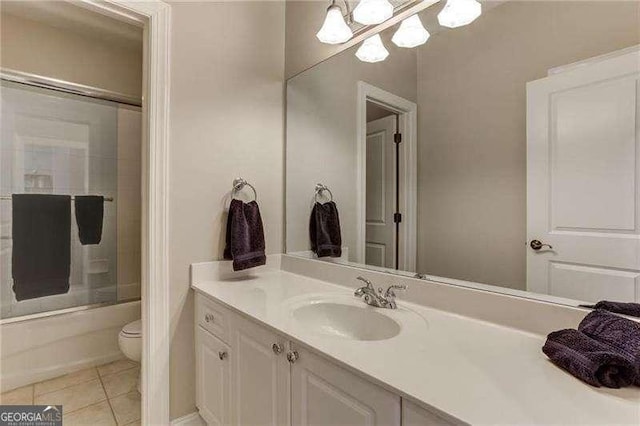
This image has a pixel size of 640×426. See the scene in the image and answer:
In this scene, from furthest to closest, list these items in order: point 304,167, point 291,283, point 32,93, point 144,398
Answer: point 32,93 → point 304,167 → point 291,283 → point 144,398

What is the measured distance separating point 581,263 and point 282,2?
Answer: 2.03 m

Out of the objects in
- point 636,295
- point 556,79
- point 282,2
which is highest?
point 282,2

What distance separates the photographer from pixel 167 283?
1499mm

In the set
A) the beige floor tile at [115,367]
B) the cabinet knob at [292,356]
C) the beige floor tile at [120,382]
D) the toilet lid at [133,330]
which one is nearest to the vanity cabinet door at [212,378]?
the cabinet knob at [292,356]

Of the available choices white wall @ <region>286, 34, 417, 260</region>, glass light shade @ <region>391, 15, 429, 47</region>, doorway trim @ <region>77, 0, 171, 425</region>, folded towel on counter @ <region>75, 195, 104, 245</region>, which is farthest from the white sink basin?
folded towel on counter @ <region>75, 195, 104, 245</region>

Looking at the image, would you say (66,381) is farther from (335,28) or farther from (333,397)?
(335,28)

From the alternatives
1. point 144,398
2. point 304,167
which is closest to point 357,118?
point 304,167

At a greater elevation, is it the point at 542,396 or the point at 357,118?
the point at 357,118

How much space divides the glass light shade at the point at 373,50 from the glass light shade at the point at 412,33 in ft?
0.32

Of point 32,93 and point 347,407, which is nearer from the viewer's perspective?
point 347,407

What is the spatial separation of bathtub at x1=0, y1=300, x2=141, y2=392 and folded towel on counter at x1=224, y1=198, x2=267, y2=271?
4.52 feet

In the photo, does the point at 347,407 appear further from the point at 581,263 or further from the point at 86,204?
the point at 86,204

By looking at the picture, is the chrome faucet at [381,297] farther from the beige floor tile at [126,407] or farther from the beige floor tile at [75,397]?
the beige floor tile at [75,397]

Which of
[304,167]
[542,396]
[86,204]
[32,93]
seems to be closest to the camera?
[542,396]
